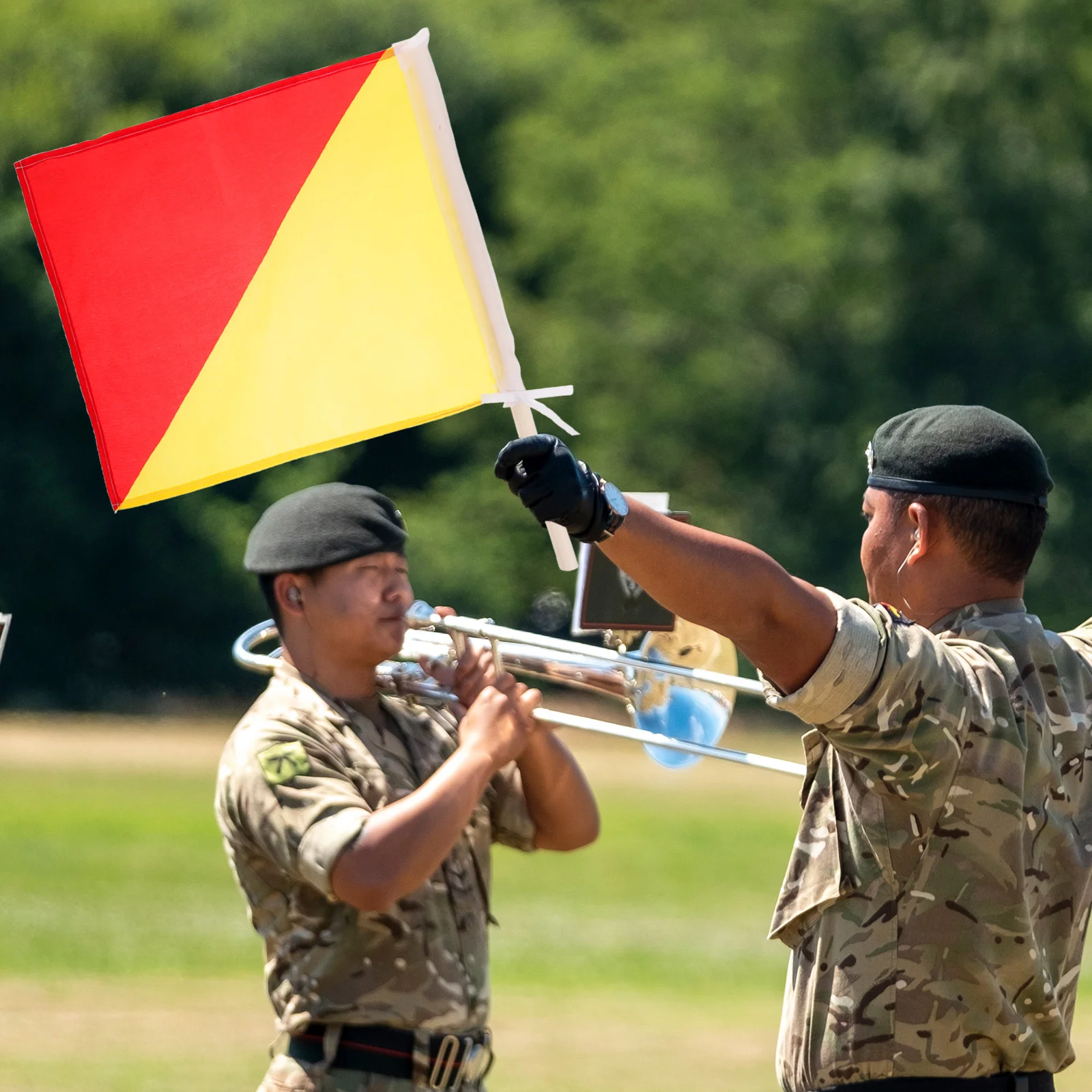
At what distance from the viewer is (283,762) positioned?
335cm

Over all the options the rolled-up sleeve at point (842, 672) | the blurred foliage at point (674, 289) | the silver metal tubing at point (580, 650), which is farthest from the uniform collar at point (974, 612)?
the blurred foliage at point (674, 289)

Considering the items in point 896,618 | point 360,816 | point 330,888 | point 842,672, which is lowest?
point 330,888

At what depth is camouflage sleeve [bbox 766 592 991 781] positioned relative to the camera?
2.55 m

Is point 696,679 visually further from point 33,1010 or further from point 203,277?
point 33,1010

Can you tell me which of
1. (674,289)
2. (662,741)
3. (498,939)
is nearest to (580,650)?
(662,741)

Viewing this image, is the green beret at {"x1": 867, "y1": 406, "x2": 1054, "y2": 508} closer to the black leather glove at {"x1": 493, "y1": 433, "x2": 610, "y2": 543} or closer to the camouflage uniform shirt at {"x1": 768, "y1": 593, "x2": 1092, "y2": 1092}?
the camouflage uniform shirt at {"x1": 768, "y1": 593, "x2": 1092, "y2": 1092}

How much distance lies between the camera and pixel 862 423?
31766 mm

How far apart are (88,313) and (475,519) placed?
30233 mm

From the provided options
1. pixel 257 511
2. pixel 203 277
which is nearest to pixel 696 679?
pixel 203 277

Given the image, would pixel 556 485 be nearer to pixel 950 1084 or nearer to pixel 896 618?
pixel 896 618

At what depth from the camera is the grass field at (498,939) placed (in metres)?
8.67

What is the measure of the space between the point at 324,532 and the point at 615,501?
1128 mm

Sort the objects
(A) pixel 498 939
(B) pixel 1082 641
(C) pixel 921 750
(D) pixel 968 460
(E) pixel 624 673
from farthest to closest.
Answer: (A) pixel 498 939 < (E) pixel 624 673 < (B) pixel 1082 641 < (D) pixel 968 460 < (C) pixel 921 750

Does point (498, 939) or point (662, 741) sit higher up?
point (498, 939)
